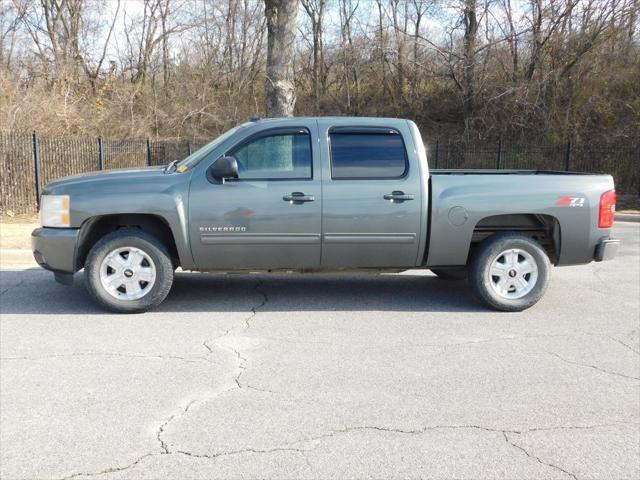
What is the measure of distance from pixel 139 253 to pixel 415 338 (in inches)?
113

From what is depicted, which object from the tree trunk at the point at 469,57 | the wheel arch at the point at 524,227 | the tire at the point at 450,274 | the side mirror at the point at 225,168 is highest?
the tree trunk at the point at 469,57

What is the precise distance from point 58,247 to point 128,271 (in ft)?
2.33

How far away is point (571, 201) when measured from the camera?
19.4ft

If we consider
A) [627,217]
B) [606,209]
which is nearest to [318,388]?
[606,209]

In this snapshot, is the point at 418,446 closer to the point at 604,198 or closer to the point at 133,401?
the point at 133,401

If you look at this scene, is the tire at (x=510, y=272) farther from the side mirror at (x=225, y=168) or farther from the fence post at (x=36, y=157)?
the fence post at (x=36, y=157)

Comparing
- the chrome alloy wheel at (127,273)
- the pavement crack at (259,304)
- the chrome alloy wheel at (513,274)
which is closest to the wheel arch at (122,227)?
the chrome alloy wheel at (127,273)

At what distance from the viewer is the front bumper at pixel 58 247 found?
18.4ft

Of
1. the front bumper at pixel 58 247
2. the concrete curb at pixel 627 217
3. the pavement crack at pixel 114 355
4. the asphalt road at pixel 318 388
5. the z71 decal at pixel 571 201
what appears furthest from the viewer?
the concrete curb at pixel 627 217

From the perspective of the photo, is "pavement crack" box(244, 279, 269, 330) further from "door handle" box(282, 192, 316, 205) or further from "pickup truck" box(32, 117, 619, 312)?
"door handle" box(282, 192, 316, 205)

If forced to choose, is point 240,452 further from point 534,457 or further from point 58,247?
point 58,247

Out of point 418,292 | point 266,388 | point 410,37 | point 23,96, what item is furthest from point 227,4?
point 266,388

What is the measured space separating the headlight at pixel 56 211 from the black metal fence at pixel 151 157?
9.71 metres

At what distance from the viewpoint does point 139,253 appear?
18.8 feet
